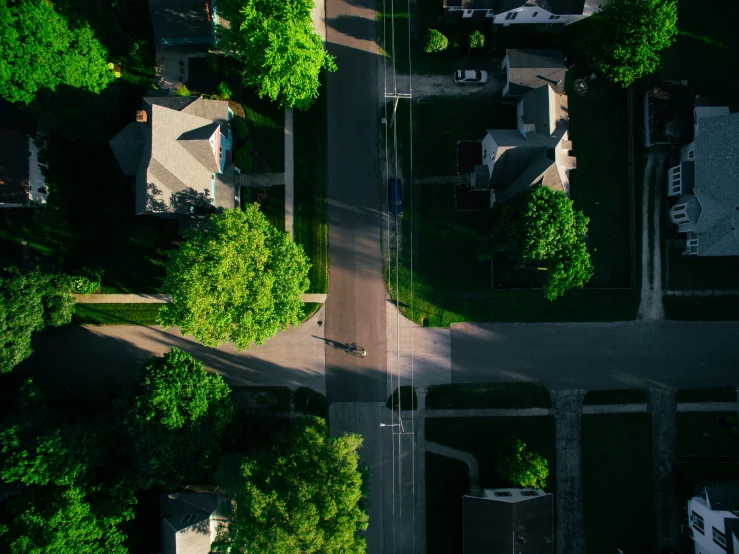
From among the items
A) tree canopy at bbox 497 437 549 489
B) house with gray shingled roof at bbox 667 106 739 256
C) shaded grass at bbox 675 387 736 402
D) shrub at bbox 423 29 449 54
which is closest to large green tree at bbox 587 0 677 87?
house with gray shingled roof at bbox 667 106 739 256

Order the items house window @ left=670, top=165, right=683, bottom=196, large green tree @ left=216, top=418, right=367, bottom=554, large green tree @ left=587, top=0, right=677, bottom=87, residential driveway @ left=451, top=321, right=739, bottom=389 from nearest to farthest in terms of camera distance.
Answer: large green tree @ left=216, top=418, right=367, bottom=554 → large green tree @ left=587, top=0, right=677, bottom=87 → house window @ left=670, top=165, right=683, bottom=196 → residential driveway @ left=451, top=321, right=739, bottom=389

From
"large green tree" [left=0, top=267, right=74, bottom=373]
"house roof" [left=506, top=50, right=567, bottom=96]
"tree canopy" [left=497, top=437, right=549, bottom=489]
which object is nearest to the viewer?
"large green tree" [left=0, top=267, right=74, bottom=373]

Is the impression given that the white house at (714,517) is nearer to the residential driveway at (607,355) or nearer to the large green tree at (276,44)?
the residential driveway at (607,355)

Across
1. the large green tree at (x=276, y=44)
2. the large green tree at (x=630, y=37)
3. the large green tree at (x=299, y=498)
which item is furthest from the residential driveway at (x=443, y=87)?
the large green tree at (x=299, y=498)

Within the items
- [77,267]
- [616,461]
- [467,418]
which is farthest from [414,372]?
[77,267]

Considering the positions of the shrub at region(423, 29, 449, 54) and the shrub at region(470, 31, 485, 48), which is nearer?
the shrub at region(423, 29, 449, 54)

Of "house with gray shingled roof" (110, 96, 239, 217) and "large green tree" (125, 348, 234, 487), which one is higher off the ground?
"house with gray shingled roof" (110, 96, 239, 217)

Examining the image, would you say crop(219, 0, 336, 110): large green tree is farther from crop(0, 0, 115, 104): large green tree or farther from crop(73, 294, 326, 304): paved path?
crop(73, 294, 326, 304): paved path

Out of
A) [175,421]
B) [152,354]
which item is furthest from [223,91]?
[175,421]
